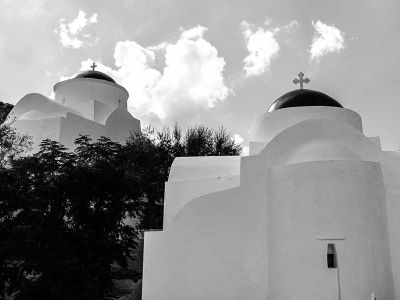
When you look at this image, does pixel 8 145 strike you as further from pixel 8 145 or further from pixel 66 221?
pixel 66 221

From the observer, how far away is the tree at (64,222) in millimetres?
9742

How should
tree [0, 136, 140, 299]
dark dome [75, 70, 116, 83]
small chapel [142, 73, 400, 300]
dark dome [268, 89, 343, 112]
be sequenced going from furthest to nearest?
dark dome [75, 70, 116, 83], dark dome [268, 89, 343, 112], tree [0, 136, 140, 299], small chapel [142, 73, 400, 300]

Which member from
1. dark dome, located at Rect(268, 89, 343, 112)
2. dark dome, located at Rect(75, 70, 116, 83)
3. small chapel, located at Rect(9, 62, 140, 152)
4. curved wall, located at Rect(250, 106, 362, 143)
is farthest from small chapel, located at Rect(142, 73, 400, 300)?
dark dome, located at Rect(75, 70, 116, 83)

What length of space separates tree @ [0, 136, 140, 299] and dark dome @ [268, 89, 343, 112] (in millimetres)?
4950

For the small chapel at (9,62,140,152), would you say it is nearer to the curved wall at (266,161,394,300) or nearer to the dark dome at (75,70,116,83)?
the dark dome at (75,70,116,83)

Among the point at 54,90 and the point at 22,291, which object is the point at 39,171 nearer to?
the point at 22,291

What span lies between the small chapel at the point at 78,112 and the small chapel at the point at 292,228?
25.1 ft

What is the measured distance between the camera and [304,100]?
11.4 metres

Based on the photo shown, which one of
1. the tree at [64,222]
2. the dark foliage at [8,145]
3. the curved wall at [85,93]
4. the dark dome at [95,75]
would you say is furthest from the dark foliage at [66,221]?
the dark dome at [95,75]

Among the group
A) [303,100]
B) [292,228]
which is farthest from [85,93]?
[292,228]

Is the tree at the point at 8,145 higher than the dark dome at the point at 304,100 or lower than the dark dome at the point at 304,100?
lower

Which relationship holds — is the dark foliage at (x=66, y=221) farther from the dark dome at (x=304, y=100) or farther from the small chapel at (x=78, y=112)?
the dark dome at (x=304, y=100)

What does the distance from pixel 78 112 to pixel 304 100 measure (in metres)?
10.5

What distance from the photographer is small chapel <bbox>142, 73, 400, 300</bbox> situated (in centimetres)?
835
